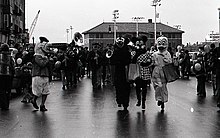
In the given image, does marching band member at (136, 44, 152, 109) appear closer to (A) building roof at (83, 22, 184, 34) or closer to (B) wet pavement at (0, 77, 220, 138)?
(B) wet pavement at (0, 77, 220, 138)

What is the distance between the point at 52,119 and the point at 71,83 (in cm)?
1171

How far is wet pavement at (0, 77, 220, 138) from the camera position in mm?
8836

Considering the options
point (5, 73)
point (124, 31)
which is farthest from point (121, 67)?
point (124, 31)

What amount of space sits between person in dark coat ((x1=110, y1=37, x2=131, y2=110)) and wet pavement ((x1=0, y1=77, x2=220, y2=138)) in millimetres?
453

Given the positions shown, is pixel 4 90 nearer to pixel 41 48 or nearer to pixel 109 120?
pixel 41 48

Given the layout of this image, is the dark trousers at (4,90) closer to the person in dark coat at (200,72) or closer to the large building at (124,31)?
the person in dark coat at (200,72)

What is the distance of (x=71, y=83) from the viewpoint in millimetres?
22562

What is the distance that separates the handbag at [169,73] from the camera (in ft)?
40.3

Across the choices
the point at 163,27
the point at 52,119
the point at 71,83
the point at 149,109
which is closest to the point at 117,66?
the point at 149,109

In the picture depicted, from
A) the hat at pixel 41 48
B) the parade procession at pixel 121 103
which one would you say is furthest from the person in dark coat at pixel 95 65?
the hat at pixel 41 48

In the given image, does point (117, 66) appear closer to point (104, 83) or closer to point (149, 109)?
point (149, 109)

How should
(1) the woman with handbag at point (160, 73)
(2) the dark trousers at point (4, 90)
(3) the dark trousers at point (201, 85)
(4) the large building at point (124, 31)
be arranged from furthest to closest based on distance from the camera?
1. (4) the large building at point (124, 31)
2. (3) the dark trousers at point (201, 85)
3. (2) the dark trousers at point (4, 90)
4. (1) the woman with handbag at point (160, 73)

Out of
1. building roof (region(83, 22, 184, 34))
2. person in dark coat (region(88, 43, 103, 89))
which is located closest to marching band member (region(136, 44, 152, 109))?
person in dark coat (region(88, 43, 103, 89))

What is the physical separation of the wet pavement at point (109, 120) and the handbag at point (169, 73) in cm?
84
